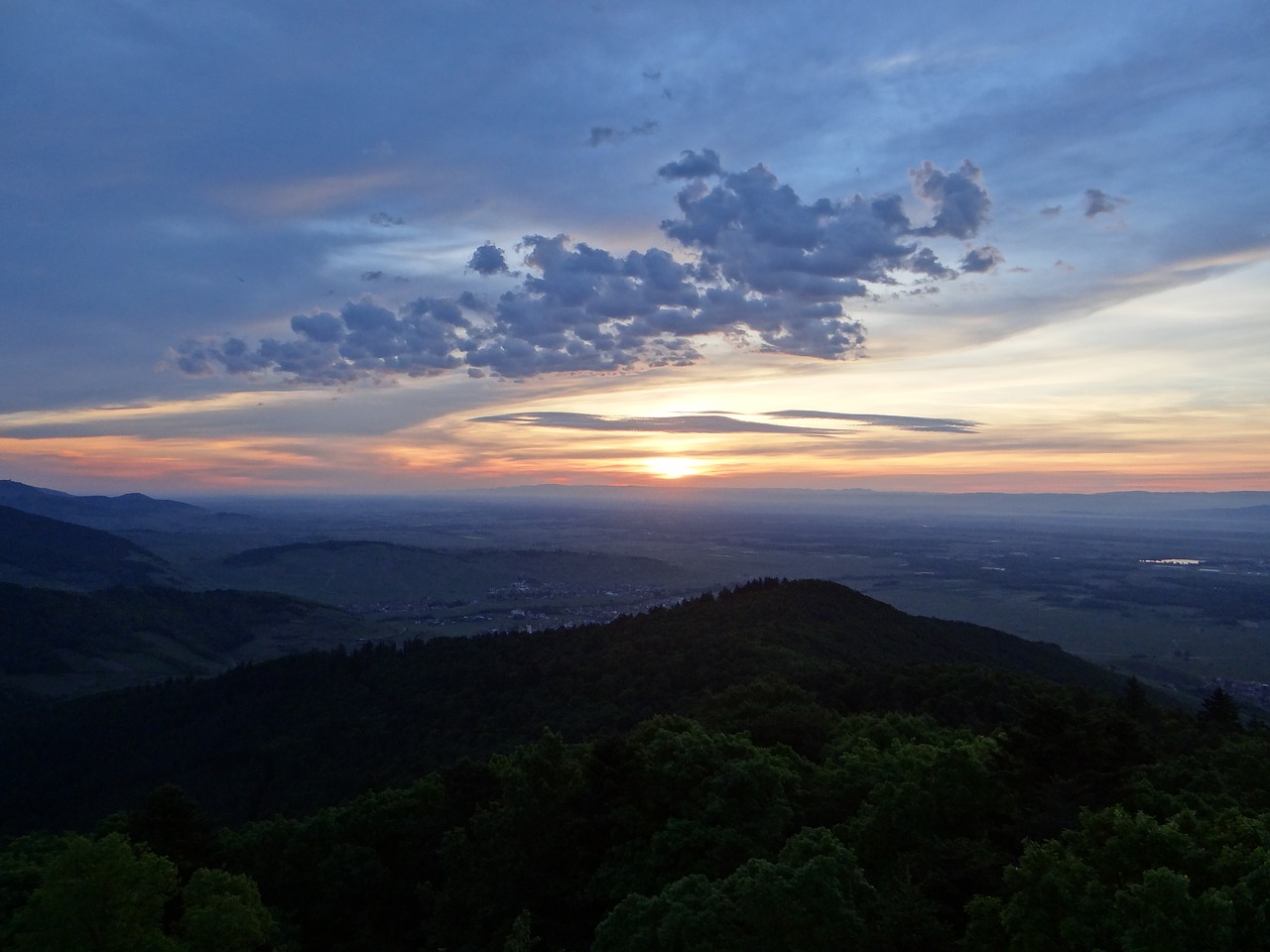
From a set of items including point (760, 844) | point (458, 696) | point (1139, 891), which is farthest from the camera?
point (458, 696)

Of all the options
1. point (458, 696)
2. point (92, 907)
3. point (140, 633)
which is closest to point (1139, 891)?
point (92, 907)

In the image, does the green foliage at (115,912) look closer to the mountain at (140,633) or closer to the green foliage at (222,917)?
the green foliage at (222,917)

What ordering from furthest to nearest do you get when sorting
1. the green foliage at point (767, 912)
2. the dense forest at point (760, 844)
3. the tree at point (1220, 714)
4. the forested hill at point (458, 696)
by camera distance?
the forested hill at point (458, 696)
the tree at point (1220, 714)
the green foliage at point (767, 912)
the dense forest at point (760, 844)

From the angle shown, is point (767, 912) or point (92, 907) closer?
point (767, 912)

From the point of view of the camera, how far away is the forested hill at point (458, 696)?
58688mm

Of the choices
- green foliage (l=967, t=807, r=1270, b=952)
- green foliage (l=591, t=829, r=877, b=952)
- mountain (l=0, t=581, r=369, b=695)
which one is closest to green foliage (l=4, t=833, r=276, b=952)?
green foliage (l=591, t=829, r=877, b=952)

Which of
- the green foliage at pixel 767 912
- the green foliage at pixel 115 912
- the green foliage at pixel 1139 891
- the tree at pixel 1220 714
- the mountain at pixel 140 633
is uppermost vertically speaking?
the green foliage at pixel 1139 891

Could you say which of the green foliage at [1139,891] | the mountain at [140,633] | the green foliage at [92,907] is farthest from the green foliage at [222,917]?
the mountain at [140,633]

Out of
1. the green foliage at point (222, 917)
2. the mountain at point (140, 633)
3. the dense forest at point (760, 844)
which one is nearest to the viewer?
the dense forest at point (760, 844)

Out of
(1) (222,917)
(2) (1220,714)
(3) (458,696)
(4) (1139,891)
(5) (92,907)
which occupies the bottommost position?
(3) (458,696)

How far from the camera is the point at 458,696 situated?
2854 inches

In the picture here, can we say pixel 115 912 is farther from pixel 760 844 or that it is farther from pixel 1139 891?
pixel 1139 891

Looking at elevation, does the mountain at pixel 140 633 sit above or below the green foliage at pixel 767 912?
below

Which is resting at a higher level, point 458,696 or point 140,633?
point 458,696
